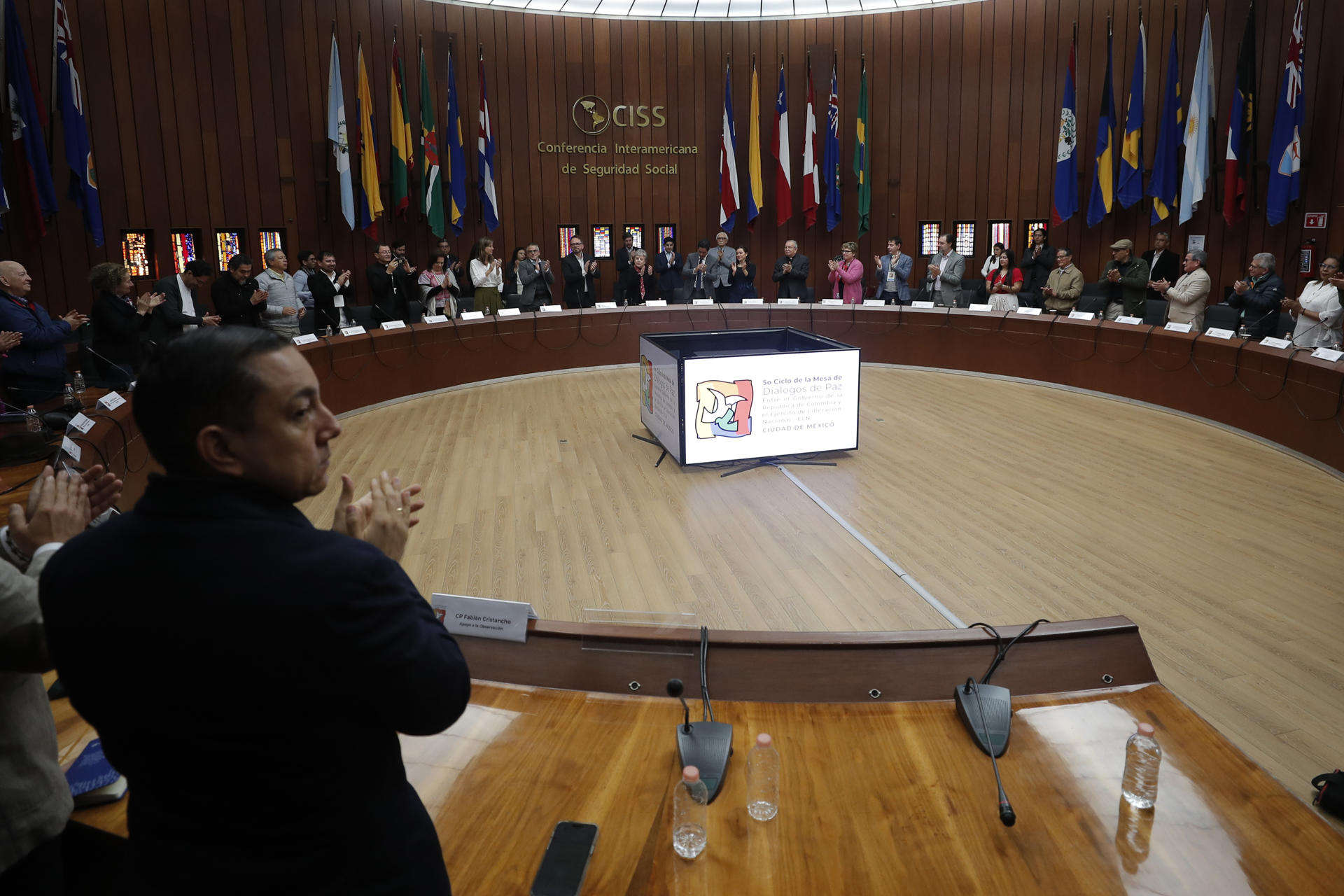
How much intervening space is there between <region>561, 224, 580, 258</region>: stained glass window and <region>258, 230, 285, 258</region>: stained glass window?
3520 mm

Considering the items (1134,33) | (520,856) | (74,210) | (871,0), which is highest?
(871,0)

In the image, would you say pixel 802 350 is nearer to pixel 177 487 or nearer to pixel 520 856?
pixel 520 856

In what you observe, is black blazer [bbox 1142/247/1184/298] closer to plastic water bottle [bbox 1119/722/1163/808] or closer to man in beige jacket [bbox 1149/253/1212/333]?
man in beige jacket [bbox 1149/253/1212/333]

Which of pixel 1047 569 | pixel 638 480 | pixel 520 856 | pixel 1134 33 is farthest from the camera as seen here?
pixel 1134 33

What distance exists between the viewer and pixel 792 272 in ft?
34.4

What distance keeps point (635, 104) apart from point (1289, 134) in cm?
739

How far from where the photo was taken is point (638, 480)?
5938 mm

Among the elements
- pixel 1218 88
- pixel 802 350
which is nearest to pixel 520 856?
pixel 802 350

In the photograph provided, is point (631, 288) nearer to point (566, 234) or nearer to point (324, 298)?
point (566, 234)

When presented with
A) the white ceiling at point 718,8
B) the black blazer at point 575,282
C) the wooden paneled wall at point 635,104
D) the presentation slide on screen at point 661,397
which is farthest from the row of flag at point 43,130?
the presentation slide on screen at point 661,397

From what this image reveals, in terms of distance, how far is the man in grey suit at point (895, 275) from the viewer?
10359mm

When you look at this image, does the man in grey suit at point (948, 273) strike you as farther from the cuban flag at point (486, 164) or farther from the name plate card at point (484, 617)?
the name plate card at point (484, 617)

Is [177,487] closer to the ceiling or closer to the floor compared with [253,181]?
closer to the floor

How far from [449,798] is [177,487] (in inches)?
37.7
